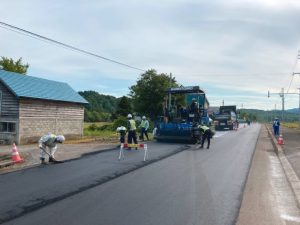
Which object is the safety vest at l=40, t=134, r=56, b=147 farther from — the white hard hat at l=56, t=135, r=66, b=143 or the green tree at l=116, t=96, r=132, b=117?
the green tree at l=116, t=96, r=132, b=117

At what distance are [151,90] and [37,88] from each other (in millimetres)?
15106

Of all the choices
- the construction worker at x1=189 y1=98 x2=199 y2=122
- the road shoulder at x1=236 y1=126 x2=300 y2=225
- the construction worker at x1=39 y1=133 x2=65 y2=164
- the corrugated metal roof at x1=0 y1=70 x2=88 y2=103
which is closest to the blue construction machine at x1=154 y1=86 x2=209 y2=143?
the construction worker at x1=189 y1=98 x2=199 y2=122

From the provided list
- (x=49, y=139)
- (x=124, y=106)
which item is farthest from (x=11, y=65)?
(x=49, y=139)

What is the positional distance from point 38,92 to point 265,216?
22.6 metres

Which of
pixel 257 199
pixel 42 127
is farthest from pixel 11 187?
pixel 42 127

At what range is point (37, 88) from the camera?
28422mm

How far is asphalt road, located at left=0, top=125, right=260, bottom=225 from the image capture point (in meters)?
7.11

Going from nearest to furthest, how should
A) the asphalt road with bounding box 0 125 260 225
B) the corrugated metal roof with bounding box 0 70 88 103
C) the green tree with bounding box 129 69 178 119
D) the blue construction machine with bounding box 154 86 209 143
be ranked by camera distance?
the asphalt road with bounding box 0 125 260 225
the blue construction machine with bounding box 154 86 209 143
the corrugated metal roof with bounding box 0 70 88 103
the green tree with bounding box 129 69 178 119

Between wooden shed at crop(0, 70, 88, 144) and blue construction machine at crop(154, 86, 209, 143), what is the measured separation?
8.05 metres

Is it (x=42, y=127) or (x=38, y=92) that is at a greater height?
(x=38, y=92)

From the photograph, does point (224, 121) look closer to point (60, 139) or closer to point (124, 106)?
point (124, 106)

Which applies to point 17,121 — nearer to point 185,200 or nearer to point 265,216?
point 185,200

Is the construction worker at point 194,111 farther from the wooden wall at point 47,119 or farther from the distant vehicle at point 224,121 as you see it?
the distant vehicle at point 224,121

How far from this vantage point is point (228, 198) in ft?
29.4
